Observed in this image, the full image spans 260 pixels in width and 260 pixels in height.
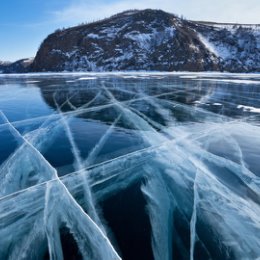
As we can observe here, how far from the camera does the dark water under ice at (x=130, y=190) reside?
2.38 metres

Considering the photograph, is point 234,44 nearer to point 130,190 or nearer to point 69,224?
point 130,190

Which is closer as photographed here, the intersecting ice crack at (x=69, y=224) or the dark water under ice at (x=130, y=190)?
the intersecting ice crack at (x=69, y=224)

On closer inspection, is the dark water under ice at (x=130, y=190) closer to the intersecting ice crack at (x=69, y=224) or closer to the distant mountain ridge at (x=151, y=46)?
the intersecting ice crack at (x=69, y=224)

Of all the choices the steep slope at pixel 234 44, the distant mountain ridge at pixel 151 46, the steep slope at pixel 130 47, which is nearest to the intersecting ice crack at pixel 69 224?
the distant mountain ridge at pixel 151 46

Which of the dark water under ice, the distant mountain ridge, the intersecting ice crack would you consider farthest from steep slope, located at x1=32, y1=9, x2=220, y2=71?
the intersecting ice crack

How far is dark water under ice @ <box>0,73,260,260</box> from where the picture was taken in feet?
7.82

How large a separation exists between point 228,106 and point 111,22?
44027 mm

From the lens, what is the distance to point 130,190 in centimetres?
332

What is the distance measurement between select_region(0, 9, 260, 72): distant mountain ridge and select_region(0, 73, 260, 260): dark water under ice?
35.5 m

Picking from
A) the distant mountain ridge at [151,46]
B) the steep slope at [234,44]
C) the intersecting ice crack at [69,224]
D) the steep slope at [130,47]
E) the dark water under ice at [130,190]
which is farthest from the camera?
the steep slope at [234,44]

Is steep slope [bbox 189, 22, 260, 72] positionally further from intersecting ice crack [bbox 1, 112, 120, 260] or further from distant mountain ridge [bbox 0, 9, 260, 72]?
intersecting ice crack [bbox 1, 112, 120, 260]

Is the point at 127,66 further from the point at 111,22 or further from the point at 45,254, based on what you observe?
the point at 45,254

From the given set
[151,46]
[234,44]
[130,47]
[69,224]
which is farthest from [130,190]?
[234,44]

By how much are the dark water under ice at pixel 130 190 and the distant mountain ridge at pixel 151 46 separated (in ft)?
116
